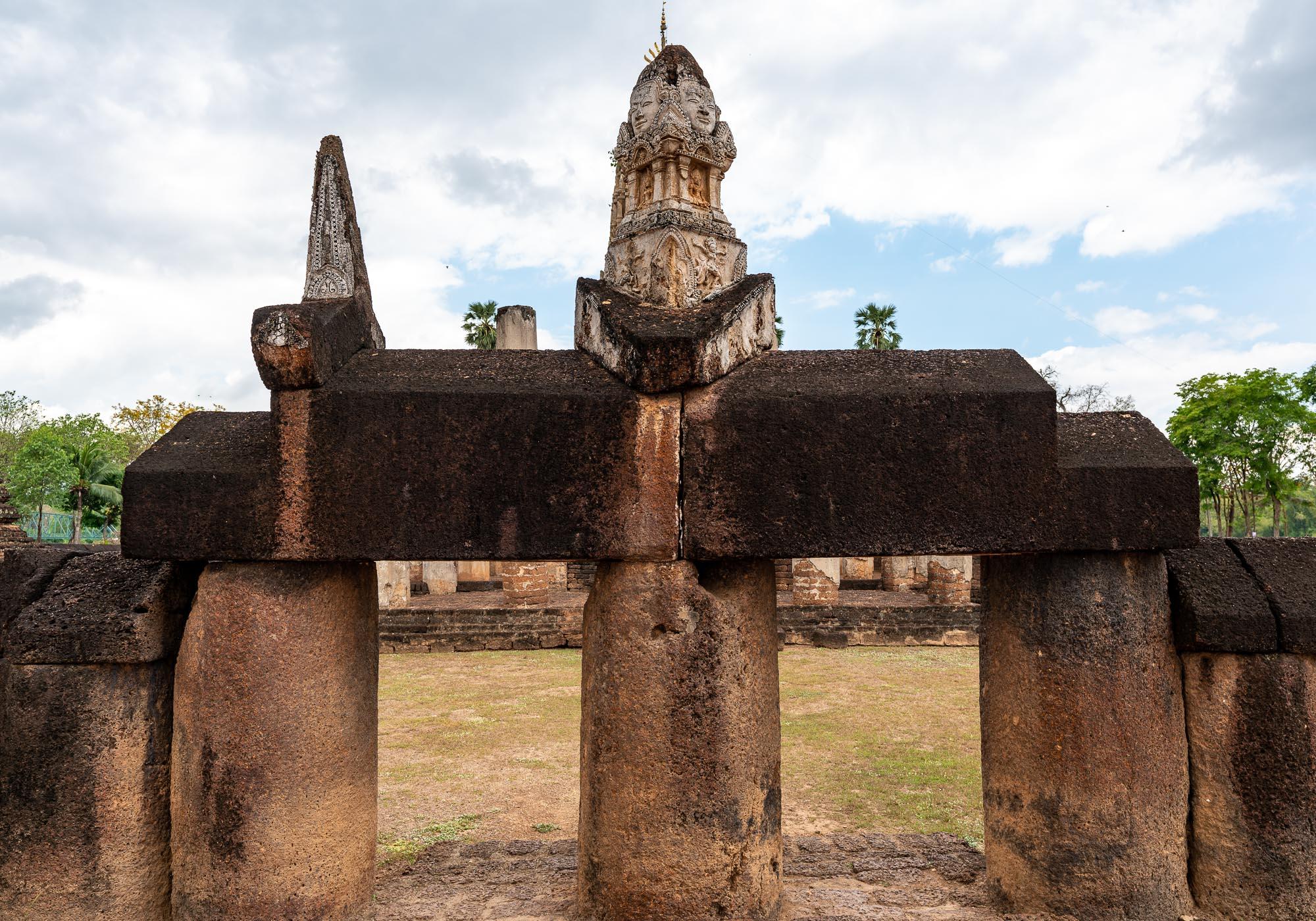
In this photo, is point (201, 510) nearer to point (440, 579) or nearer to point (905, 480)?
point (905, 480)

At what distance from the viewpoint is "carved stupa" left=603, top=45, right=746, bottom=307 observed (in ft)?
45.6

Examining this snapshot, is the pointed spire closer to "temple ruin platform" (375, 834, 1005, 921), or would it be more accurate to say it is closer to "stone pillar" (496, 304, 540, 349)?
"temple ruin platform" (375, 834, 1005, 921)

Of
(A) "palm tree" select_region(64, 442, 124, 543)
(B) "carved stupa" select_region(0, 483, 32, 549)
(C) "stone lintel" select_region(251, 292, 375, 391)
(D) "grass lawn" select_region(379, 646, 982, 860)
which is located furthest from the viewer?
(A) "palm tree" select_region(64, 442, 124, 543)

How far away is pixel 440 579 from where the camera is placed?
18234 mm

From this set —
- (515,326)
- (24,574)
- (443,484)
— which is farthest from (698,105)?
(24,574)

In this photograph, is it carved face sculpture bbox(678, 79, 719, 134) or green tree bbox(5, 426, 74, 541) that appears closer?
carved face sculpture bbox(678, 79, 719, 134)

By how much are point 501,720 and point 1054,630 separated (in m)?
6.99

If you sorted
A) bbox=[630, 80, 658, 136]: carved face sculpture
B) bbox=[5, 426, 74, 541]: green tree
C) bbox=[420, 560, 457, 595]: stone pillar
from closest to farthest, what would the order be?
bbox=[630, 80, 658, 136]: carved face sculpture < bbox=[420, 560, 457, 595]: stone pillar < bbox=[5, 426, 74, 541]: green tree

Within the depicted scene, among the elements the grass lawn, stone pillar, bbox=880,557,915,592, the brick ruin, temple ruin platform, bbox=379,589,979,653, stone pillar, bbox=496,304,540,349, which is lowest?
the grass lawn

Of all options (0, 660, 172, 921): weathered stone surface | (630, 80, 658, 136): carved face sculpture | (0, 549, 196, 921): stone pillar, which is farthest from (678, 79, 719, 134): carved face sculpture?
(0, 660, 172, 921): weathered stone surface

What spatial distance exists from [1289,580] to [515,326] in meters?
15.9

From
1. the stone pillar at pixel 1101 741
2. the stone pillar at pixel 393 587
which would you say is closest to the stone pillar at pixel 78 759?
the stone pillar at pixel 1101 741

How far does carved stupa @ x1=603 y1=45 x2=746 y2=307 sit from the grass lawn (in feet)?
22.3

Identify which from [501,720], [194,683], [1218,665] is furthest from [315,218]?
[501,720]
